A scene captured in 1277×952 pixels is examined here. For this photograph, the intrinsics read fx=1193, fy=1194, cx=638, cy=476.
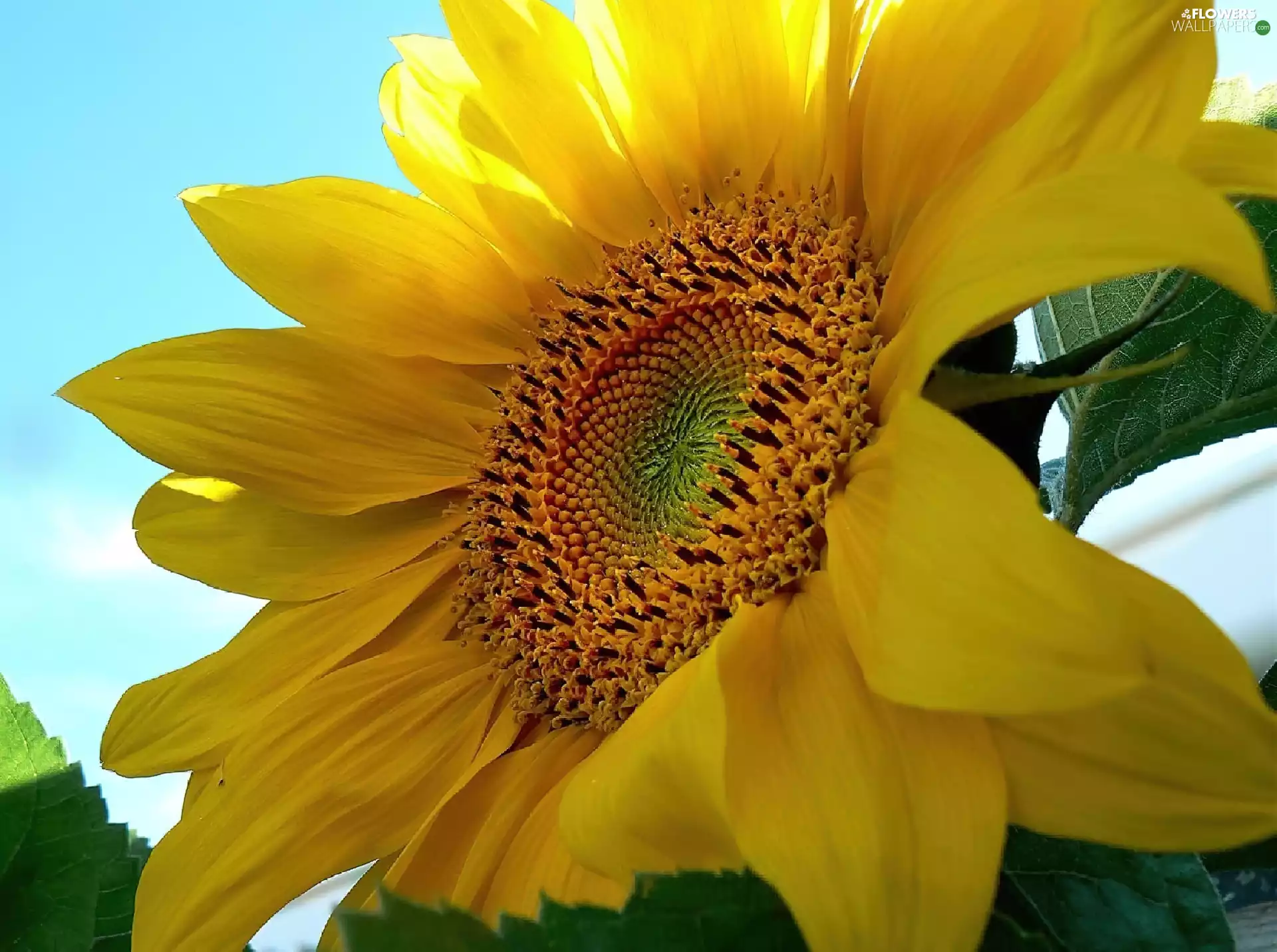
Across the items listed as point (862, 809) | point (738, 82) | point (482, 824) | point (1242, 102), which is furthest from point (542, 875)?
point (1242, 102)

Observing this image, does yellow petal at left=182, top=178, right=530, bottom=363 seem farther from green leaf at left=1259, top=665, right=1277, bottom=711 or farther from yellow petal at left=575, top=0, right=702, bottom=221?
green leaf at left=1259, top=665, right=1277, bottom=711

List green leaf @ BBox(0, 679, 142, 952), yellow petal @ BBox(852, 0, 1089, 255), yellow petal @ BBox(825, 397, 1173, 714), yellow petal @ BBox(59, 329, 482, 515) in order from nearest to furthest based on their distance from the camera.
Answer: yellow petal @ BBox(825, 397, 1173, 714) → yellow petal @ BBox(852, 0, 1089, 255) → green leaf @ BBox(0, 679, 142, 952) → yellow petal @ BBox(59, 329, 482, 515)

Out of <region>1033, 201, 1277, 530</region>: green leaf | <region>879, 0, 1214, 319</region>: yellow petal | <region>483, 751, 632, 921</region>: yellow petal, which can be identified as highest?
<region>879, 0, 1214, 319</region>: yellow petal

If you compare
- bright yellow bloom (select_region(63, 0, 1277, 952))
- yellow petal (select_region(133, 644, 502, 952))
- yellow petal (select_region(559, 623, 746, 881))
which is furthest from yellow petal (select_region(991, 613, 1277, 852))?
yellow petal (select_region(133, 644, 502, 952))

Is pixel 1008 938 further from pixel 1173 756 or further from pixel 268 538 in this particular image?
pixel 268 538

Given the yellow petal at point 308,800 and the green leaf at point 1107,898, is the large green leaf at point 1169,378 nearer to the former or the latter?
the green leaf at point 1107,898

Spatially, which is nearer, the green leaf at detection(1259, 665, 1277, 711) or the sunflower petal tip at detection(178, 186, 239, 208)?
the green leaf at detection(1259, 665, 1277, 711)

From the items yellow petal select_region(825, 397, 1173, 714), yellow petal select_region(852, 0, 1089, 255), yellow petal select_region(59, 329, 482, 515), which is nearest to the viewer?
yellow petal select_region(825, 397, 1173, 714)
